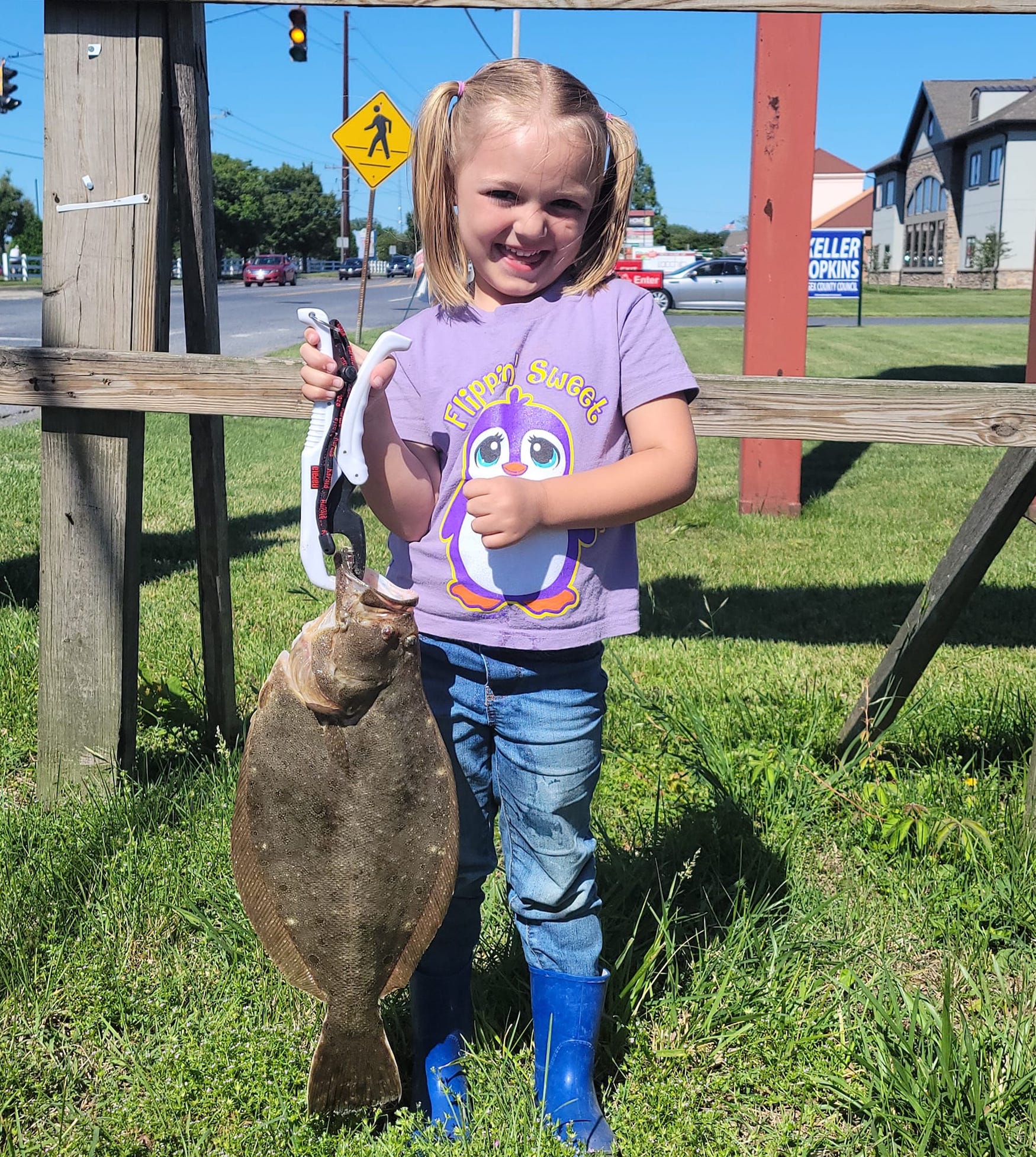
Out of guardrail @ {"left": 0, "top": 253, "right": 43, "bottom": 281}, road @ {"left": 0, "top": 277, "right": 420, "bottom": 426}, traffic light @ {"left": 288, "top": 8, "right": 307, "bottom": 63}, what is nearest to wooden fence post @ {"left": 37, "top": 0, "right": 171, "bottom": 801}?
road @ {"left": 0, "top": 277, "right": 420, "bottom": 426}

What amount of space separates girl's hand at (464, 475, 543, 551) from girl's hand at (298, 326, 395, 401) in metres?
0.23

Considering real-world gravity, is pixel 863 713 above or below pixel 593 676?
below

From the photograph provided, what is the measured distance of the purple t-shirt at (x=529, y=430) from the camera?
2.04m

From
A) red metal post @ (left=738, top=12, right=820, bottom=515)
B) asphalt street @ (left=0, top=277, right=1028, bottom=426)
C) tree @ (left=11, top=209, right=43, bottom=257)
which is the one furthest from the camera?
tree @ (left=11, top=209, right=43, bottom=257)

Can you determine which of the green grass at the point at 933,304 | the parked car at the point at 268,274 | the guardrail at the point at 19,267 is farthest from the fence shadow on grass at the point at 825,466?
the guardrail at the point at 19,267

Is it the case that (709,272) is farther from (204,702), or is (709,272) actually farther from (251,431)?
(204,702)

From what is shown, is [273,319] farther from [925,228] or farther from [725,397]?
[925,228]

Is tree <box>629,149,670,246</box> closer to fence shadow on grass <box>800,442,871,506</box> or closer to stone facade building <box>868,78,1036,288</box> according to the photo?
stone facade building <box>868,78,1036,288</box>

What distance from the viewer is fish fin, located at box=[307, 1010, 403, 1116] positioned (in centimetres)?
198

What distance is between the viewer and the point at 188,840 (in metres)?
3.02

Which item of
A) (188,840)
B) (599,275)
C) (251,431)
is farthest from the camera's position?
(251,431)

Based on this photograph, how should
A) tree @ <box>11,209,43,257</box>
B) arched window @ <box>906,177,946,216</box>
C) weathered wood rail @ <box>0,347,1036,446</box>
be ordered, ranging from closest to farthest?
weathered wood rail @ <box>0,347,1036,446</box>, arched window @ <box>906,177,946,216</box>, tree @ <box>11,209,43,257</box>

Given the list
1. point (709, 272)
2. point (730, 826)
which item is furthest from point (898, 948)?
point (709, 272)

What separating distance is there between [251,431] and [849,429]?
35.0 ft
